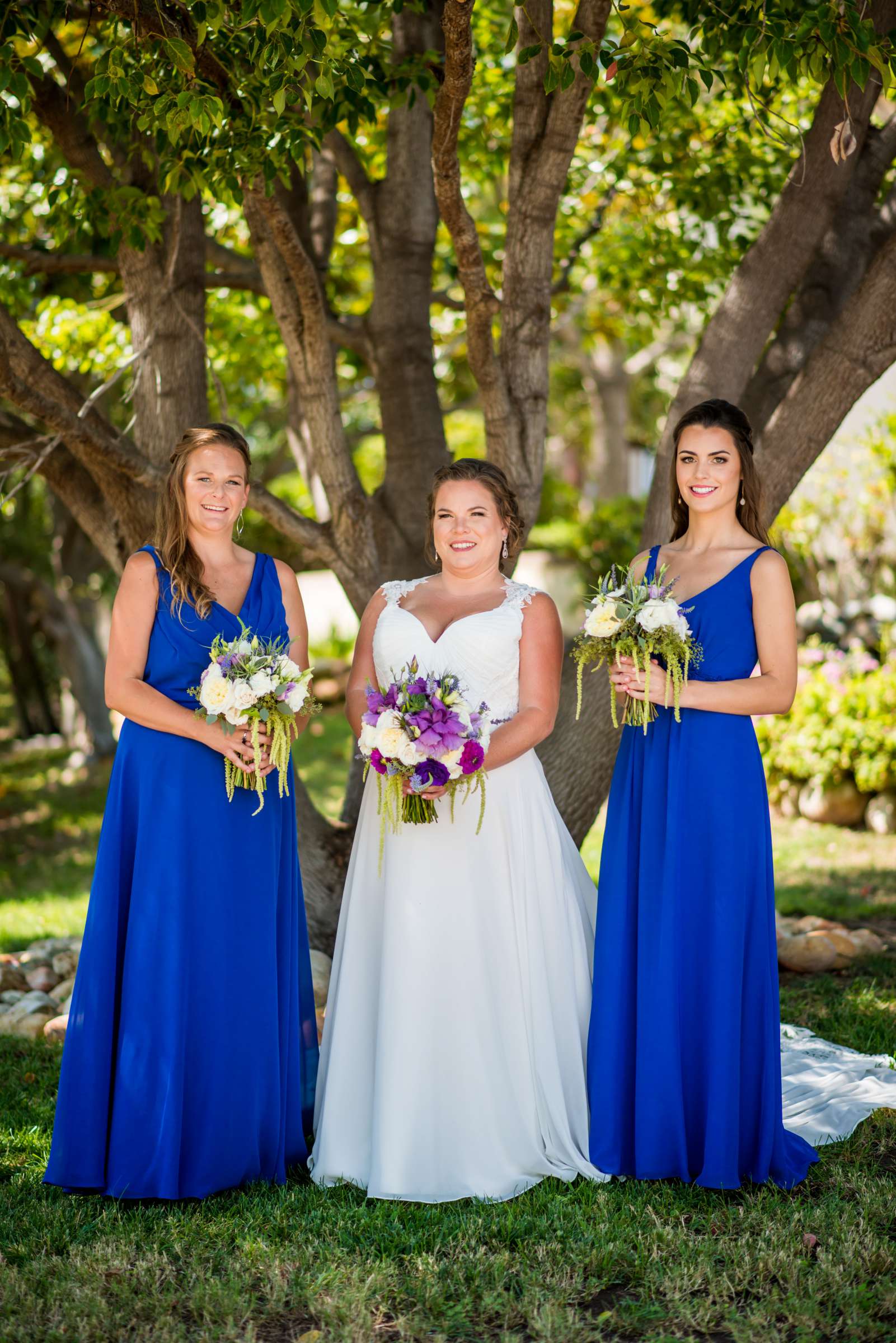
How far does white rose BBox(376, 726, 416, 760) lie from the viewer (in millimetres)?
3770

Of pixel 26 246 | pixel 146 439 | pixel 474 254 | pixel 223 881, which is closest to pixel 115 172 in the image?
pixel 26 246

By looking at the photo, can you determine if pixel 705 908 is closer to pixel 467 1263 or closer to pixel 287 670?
pixel 467 1263

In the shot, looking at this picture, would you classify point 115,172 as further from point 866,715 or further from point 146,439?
point 866,715

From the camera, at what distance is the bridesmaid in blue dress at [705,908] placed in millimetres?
4055

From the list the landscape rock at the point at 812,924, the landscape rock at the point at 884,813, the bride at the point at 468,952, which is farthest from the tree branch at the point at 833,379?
the landscape rock at the point at 884,813

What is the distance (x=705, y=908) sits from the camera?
162 inches

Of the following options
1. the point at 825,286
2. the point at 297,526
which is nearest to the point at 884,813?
the point at 825,286

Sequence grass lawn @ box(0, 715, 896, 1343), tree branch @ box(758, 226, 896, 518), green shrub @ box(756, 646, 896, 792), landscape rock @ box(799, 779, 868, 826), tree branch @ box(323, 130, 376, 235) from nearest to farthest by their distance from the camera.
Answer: grass lawn @ box(0, 715, 896, 1343) → tree branch @ box(758, 226, 896, 518) → tree branch @ box(323, 130, 376, 235) → green shrub @ box(756, 646, 896, 792) → landscape rock @ box(799, 779, 868, 826)

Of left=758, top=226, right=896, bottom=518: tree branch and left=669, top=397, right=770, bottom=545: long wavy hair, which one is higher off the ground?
left=758, top=226, right=896, bottom=518: tree branch

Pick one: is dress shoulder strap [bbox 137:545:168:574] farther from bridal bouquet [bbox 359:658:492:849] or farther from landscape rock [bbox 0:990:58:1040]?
landscape rock [bbox 0:990:58:1040]

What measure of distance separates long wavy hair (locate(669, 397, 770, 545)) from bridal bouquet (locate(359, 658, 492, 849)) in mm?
1225

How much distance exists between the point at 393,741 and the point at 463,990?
95cm

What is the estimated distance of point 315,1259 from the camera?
141 inches

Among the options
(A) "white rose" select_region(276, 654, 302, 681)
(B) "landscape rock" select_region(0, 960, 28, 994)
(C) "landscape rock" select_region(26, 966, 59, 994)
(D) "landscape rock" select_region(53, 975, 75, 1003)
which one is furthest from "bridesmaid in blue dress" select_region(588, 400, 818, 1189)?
(B) "landscape rock" select_region(0, 960, 28, 994)
